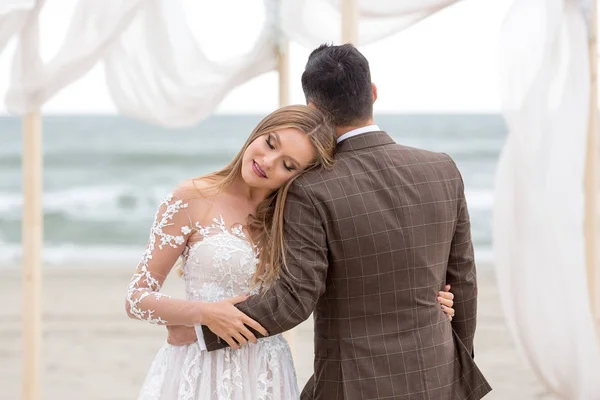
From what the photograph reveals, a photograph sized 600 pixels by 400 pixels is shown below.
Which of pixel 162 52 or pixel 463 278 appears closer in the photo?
pixel 463 278

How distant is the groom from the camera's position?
2.00 m

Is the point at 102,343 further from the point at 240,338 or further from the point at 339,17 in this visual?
the point at 240,338

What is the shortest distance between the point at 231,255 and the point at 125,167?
661 inches

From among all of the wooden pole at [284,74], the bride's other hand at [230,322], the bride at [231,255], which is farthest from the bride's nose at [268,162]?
the wooden pole at [284,74]

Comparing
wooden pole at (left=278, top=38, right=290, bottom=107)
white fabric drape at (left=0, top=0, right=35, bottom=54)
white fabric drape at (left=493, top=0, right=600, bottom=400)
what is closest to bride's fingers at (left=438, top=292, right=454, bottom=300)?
white fabric drape at (left=493, top=0, right=600, bottom=400)

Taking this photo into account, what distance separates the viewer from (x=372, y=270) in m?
2.04

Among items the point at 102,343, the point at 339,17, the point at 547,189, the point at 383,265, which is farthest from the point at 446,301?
the point at 102,343

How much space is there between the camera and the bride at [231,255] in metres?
2.07

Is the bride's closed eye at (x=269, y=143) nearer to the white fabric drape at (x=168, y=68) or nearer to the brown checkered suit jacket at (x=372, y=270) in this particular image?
the brown checkered suit jacket at (x=372, y=270)

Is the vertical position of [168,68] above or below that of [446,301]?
above

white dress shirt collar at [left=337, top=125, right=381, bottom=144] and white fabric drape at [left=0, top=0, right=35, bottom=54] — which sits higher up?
white fabric drape at [left=0, top=0, right=35, bottom=54]

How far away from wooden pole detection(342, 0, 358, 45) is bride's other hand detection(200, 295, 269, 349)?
4.78 feet

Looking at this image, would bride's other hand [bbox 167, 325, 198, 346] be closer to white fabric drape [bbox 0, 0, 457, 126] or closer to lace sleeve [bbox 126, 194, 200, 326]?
lace sleeve [bbox 126, 194, 200, 326]

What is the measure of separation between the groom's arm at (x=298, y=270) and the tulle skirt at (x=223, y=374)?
26cm
